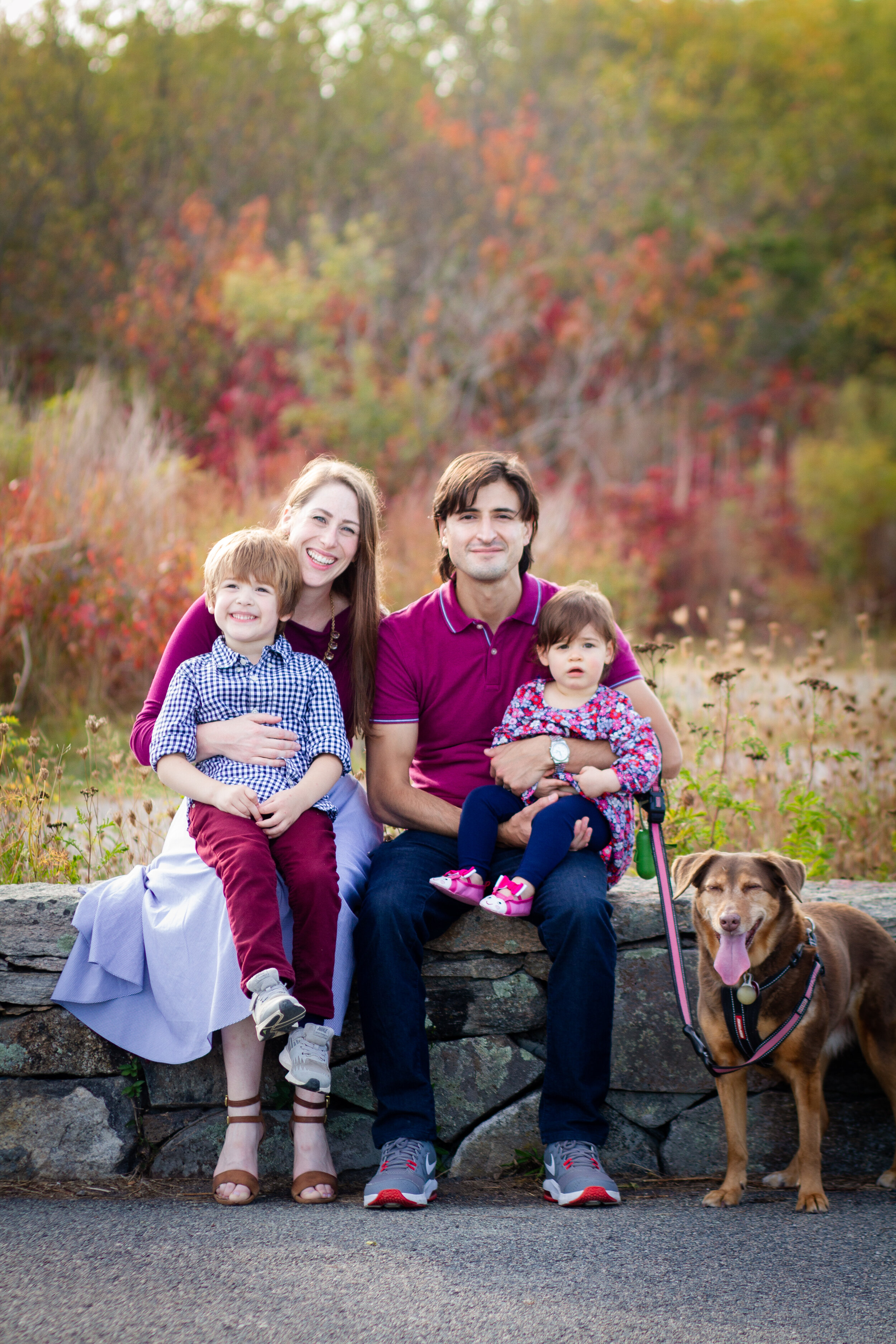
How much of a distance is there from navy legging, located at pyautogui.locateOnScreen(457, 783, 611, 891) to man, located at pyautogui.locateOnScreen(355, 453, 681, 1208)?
36 mm

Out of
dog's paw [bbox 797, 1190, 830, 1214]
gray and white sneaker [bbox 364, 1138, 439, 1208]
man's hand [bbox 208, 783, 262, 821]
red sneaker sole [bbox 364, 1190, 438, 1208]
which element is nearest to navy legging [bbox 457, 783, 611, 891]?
man's hand [bbox 208, 783, 262, 821]

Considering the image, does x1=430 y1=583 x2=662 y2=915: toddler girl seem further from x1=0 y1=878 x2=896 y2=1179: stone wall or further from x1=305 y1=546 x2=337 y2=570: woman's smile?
x1=305 y1=546 x2=337 y2=570: woman's smile

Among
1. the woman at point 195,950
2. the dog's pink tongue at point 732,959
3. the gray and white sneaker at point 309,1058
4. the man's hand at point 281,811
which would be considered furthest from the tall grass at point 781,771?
the gray and white sneaker at point 309,1058

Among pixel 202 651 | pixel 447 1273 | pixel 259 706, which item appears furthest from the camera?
pixel 202 651

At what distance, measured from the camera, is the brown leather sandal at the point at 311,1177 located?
9.54ft

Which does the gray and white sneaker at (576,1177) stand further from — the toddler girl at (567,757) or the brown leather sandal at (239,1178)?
the brown leather sandal at (239,1178)

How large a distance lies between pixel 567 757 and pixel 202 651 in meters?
1.13

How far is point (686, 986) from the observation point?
10.5 ft

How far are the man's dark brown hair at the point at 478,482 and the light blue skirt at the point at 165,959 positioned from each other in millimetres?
1213

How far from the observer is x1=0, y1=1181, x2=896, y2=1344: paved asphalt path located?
226 cm

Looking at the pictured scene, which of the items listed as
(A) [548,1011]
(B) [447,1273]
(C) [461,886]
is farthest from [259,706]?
(B) [447,1273]

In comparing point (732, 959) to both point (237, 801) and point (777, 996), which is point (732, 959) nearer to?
point (777, 996)

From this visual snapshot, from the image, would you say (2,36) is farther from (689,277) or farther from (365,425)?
(689,277)

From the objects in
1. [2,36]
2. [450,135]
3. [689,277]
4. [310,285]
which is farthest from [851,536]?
[2,36]
